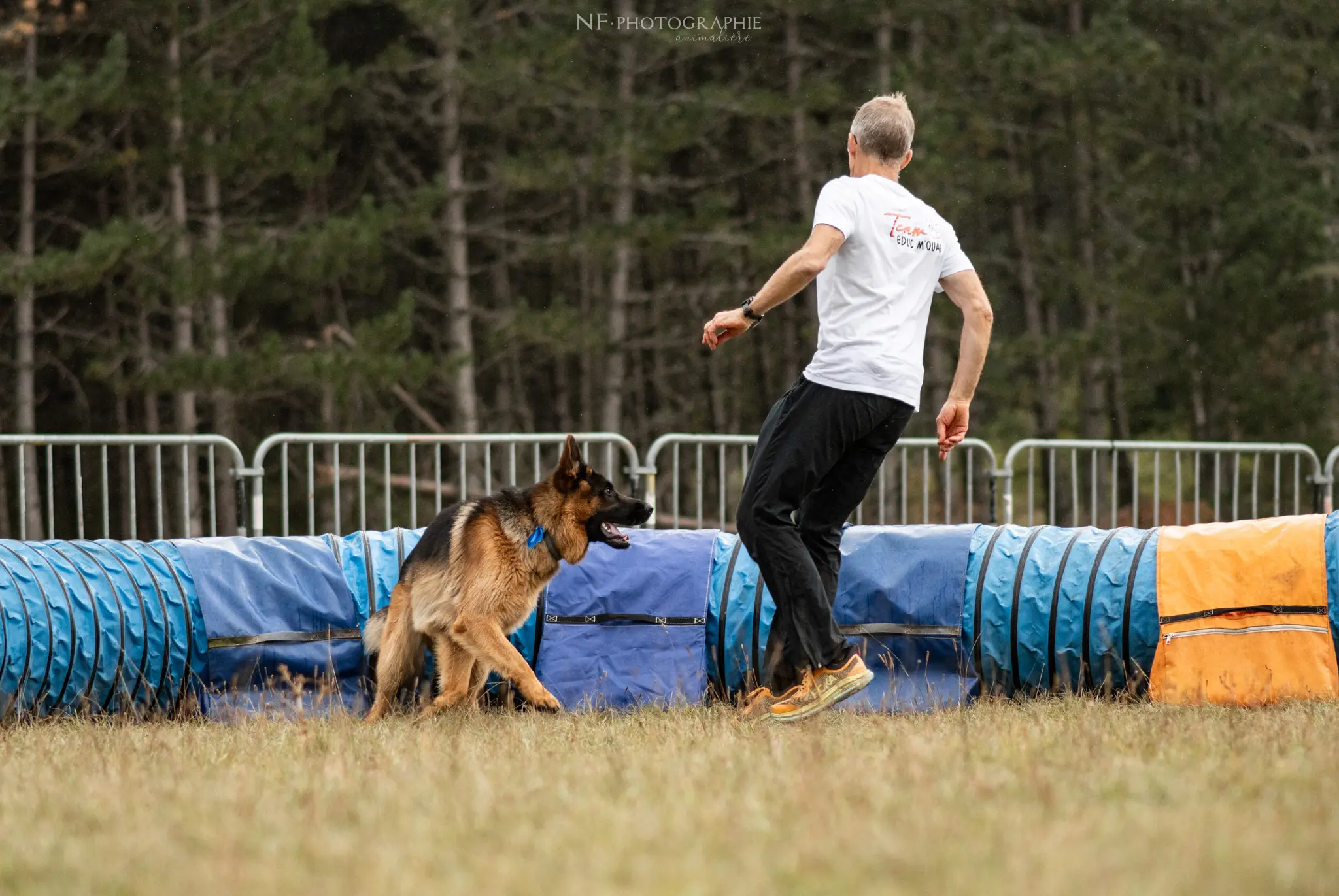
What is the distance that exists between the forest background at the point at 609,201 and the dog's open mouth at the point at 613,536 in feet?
31.6

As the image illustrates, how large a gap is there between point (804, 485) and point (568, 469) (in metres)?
1.63

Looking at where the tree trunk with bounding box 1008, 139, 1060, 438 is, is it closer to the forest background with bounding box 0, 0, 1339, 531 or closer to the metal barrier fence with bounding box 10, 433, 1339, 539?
the forest background with bounding box 0, 0, 1339, 531

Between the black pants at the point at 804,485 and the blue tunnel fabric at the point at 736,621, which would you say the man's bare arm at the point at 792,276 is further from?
the blue tunnel fabric at the point at 736,621

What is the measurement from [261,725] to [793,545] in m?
1.95

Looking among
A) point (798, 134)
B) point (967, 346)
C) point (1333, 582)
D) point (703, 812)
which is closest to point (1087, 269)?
point (798, 134)

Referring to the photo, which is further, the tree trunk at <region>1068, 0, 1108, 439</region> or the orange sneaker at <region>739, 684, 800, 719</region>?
the tree trunk at <region>1068, 0, 1108, 439</region>

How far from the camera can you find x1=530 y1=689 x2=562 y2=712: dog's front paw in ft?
16.8

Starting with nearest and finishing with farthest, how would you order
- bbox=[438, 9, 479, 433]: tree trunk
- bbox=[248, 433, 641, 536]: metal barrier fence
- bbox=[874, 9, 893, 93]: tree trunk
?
bbox=[248, 433, 641, 536]: metal barrier fence, bbox=[438, 9, 479, 433]: tree trunk, bbox=[874, 9, 893, 93]: tree trunk

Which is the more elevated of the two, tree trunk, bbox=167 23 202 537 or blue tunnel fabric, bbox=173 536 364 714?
tree trunk, bbox=167 23 202 537

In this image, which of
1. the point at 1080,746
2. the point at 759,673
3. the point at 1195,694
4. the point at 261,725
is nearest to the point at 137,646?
the point at 261,725

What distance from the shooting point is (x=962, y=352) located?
4582mm

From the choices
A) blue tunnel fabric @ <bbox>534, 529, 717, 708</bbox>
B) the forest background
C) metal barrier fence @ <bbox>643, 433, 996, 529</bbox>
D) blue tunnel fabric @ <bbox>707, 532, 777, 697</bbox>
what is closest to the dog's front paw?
blue tunnel fabric @ <bbox>534, 529, 717, 708</bbox>

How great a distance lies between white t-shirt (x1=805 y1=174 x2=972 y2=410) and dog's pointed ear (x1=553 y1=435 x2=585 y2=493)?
61.7 inches

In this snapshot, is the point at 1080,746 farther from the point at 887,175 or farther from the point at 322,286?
the point at 322,286
